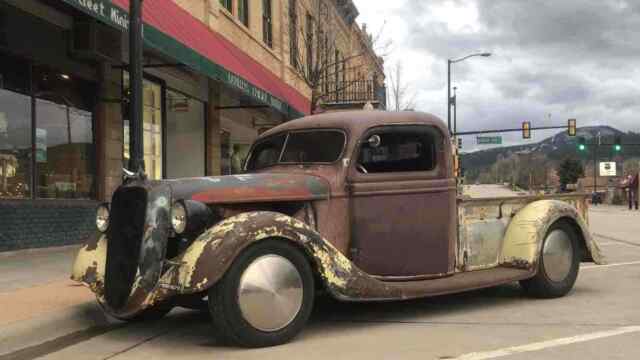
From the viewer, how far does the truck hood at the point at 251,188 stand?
5.74 metres

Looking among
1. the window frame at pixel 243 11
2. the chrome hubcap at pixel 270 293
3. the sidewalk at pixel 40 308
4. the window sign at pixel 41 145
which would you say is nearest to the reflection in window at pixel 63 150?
the window sign at pixel 41 145

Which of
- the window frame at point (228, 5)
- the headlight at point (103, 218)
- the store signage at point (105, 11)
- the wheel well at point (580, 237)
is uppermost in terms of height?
the window frame at point (228, 5)

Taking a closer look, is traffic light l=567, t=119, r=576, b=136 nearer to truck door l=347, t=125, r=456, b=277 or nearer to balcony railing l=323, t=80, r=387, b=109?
balcony railing l=323, t=80, r=387, b=109

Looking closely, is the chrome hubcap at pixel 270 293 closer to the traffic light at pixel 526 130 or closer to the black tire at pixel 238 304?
the black tire at pixel 238 304

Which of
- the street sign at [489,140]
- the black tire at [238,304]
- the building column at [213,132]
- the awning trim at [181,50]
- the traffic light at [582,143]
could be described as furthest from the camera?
the street sign at [489,140]

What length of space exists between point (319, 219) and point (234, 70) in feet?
31.1

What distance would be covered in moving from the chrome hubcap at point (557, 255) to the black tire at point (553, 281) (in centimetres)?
3

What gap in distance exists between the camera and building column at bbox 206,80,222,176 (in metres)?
17.8

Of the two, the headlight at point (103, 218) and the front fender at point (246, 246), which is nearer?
the front fender at point (246, 246)

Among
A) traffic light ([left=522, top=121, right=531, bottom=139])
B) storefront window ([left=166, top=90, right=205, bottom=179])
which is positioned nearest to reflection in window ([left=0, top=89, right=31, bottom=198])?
storefront window ([left=166, top=90, right=205, bottom=179])

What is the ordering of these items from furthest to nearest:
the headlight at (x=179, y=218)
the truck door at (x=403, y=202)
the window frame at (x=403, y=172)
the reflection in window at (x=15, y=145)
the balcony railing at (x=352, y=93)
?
the balcony railing at (x=352, y=93) → the reflection in window at (x=15, y=145) → the window frame at (x=403, y=172) → the truck door at (x=403, y=202) → the headlight at (x=179, y=218)

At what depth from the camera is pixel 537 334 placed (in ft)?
19.2

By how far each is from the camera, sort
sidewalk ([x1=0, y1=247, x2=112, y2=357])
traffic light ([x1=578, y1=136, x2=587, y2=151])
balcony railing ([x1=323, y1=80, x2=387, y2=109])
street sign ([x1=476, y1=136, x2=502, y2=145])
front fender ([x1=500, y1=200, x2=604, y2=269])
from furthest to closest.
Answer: street sign ([x1=476, y1=136, x2=502, y2=145])
traffic light ([x1=578, y1=136, x2=587, y2=151])
balcony railing ([x1=323, y1=80, x2=387, y2=109])
front fender ([x1=500, y1=200, x2=604, y2=269])
sidewalk ([x1=0, y1=247, x2=112, y2=357])

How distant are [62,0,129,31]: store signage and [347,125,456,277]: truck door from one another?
4.38 meters
